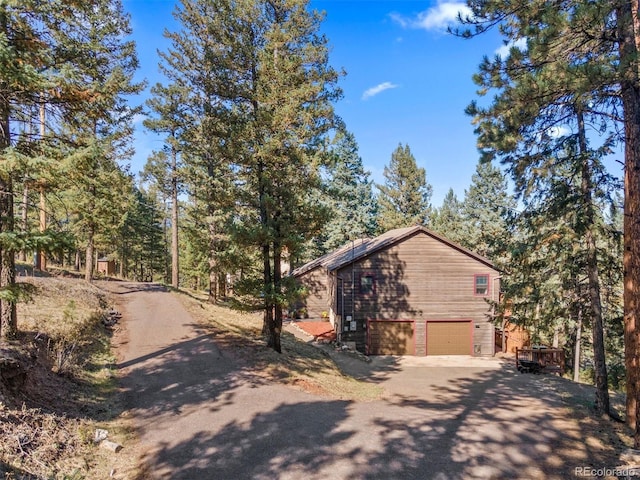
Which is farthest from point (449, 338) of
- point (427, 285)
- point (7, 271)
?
point (7, 271)

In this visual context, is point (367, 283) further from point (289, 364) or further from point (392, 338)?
point (289, 364)

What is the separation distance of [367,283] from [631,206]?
16309 mm

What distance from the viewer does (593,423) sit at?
10539 mm

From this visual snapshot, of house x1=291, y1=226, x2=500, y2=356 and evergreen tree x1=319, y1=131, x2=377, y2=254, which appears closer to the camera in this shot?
house x1=291, y1=226, x2=500, y2=356

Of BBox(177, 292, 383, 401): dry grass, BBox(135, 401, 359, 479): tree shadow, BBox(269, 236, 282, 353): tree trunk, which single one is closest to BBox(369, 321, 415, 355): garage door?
BBox(177, 292, 383, 401): dry grass

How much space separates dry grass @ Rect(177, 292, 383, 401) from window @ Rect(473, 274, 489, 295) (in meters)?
11.5

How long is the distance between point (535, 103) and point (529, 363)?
52.4 ft

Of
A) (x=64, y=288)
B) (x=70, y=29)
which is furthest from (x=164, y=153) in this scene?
(x=70, y=29)

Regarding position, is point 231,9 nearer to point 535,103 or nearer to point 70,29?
point 70,29

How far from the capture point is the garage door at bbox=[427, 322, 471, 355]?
24.5 meters

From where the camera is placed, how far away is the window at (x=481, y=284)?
81.0 feet

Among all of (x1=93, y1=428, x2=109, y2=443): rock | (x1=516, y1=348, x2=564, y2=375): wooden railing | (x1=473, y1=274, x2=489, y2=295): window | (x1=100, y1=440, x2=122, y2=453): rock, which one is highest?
(x1=473, y1=274, x2=489, y2=295): window

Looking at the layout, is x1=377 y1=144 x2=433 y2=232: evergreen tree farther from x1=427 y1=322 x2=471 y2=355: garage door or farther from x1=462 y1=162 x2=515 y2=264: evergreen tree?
x1=427 y1=322 x2=471 y2=355: garage door

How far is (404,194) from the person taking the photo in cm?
4381
